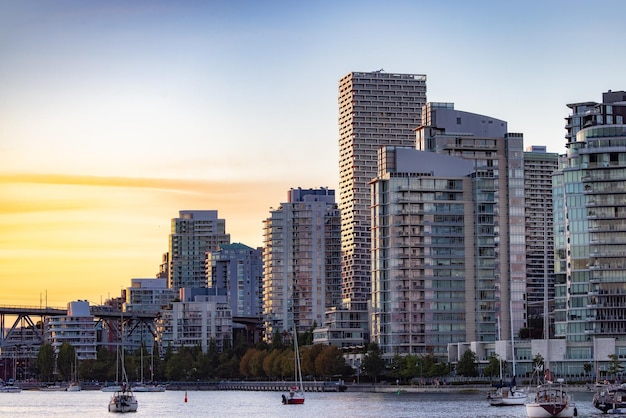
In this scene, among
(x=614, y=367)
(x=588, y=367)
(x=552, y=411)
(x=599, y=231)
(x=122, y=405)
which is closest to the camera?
Answer: (x=552, y=411)

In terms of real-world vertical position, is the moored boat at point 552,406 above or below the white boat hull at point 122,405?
above

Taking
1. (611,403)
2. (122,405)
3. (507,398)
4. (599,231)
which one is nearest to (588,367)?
(599,231)

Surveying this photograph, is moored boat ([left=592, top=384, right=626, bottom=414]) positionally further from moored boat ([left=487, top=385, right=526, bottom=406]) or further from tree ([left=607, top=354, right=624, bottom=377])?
tree ([left=607, top=354, right=624, bottom=377])

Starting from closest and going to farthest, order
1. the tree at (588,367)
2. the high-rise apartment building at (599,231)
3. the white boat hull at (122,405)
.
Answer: the white boat hull at (122,405) → the tree at (588,367) → the high-rise apartment building at (599,231)

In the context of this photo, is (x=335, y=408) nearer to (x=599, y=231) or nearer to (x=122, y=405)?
(x=122, y=405)

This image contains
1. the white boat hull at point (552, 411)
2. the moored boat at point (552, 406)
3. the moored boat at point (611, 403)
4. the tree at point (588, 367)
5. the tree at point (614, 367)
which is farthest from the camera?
the tree at point (588, 367)

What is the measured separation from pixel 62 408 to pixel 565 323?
70.2 meters

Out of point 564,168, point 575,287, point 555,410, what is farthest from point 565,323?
point 555,410

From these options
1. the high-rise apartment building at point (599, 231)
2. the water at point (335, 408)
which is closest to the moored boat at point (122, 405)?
the water at point (335, 408)

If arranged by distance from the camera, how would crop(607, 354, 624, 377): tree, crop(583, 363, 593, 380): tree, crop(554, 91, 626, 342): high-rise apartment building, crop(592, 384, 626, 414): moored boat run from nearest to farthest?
crop(592, 384, 626, 414): moored boat
crop(607, 354, 624, 377): tree
crop(583, 363, 593, 380): tree
crop(554, 91, 626, 342): high-rise apartment building

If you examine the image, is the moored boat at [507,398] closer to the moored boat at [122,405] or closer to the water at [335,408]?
the water at [335,408]

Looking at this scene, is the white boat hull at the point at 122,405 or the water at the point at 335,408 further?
the white boat hull at the point at 122,405

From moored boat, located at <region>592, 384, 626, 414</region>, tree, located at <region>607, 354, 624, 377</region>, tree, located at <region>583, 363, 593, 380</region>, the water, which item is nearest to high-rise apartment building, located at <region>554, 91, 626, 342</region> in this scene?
tree, located at <region>583, 363, 593, 380</region>

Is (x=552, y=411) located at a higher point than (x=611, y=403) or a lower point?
higher
